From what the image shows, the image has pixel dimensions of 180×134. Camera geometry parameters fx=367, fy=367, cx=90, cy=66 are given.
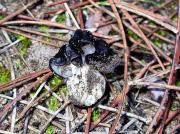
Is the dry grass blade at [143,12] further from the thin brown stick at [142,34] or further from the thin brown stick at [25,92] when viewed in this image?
the thin brown stick at [25,92]

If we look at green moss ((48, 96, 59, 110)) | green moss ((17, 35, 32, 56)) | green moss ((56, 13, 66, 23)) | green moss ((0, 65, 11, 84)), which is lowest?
green moss ((48, 96, 59, 110))

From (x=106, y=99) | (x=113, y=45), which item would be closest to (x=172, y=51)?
(x=113, y=45)

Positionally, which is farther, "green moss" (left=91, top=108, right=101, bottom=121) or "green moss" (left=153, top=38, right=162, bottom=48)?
"green moss" (left=153, top=38, right=162, bottom=48)

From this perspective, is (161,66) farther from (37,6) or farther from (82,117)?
(37,6)

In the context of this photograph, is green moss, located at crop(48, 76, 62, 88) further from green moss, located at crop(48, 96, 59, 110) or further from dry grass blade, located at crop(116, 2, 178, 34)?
dry grass blade, located at crop(116, 2, 178, 34)

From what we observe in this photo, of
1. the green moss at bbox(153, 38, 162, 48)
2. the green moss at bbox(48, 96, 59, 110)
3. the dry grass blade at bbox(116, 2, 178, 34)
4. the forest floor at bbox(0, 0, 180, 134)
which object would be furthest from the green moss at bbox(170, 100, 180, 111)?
the green moss at bbox(48, 96, 59, 110)

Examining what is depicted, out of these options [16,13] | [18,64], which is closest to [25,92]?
[18,64]

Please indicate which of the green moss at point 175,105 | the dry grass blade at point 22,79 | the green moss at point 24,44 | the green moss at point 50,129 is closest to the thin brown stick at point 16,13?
the green moss at point 24,44
